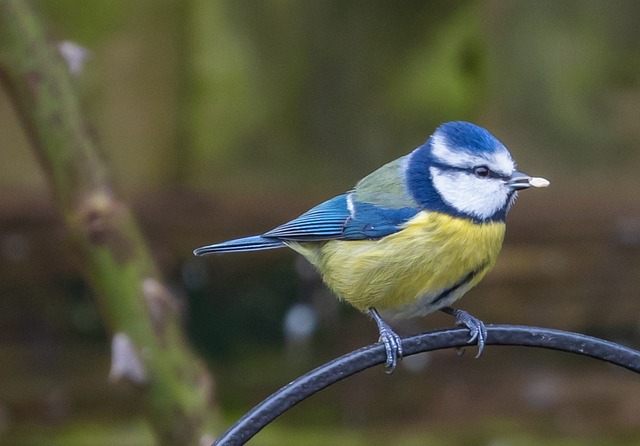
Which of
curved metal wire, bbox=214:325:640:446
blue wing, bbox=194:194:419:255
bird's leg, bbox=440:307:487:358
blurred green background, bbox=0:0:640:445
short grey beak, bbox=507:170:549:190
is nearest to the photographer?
curved metal wire, bbox=214:325:640:446

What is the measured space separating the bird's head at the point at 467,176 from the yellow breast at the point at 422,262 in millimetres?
24

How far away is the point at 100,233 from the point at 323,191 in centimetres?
72

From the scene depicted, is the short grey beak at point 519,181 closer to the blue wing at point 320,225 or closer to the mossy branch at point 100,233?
the blue wing at point 320,225

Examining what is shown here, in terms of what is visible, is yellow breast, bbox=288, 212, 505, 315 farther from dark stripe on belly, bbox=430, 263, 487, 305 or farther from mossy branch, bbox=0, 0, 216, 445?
mossy branch, bbox=0, 0, 216, 445

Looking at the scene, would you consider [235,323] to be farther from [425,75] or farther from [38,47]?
[38,47]

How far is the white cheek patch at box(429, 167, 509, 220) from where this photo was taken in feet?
4.13

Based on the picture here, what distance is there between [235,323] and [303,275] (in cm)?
18

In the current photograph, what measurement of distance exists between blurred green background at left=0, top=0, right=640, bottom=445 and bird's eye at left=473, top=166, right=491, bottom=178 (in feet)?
1.95

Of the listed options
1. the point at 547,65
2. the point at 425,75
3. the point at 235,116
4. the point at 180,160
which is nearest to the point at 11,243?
the point at 180,160

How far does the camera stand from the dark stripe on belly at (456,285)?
125cm

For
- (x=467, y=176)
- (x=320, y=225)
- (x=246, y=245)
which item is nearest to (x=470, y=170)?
(x=467, y=176)

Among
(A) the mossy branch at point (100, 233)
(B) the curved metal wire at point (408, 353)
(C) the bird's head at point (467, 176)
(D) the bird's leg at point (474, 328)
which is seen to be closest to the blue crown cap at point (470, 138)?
(C) the bird's head at point (467, 176)

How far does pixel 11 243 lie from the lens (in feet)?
6.07

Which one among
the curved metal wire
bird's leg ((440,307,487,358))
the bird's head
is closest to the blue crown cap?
the bird's head
